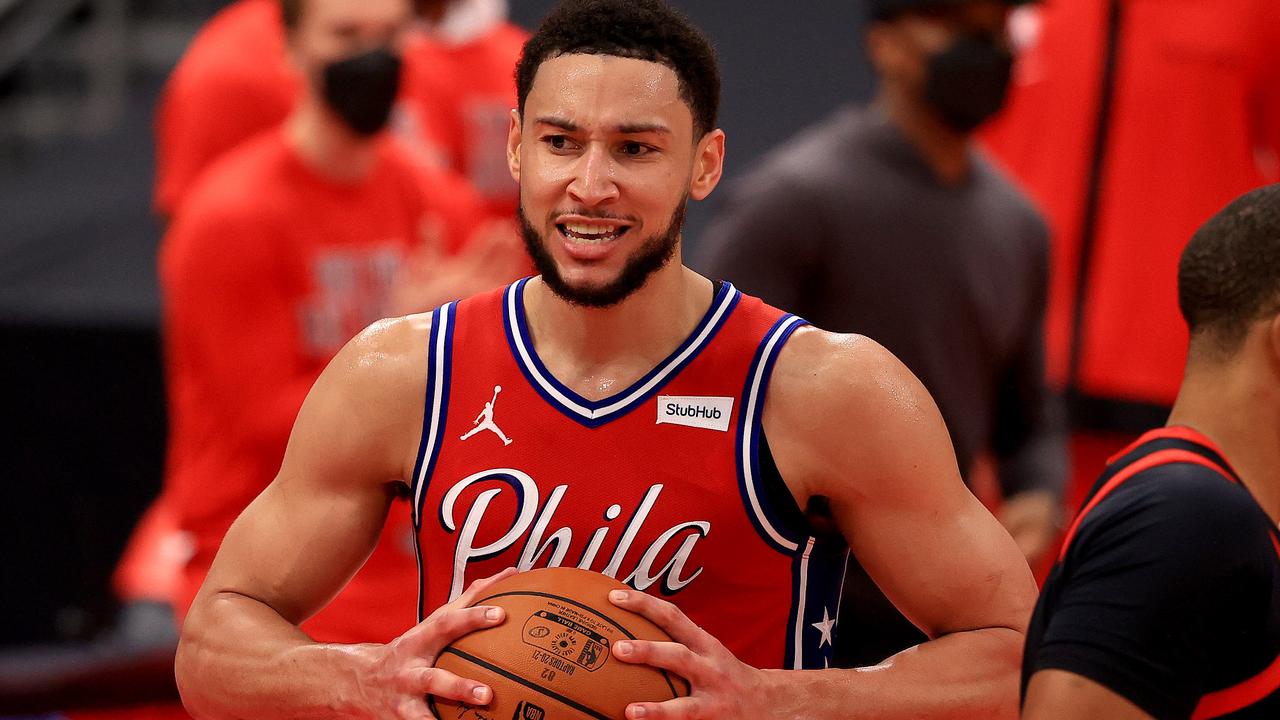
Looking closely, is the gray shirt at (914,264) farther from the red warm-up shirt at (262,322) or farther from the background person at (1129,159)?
the red warm-up shirt at (262,322)

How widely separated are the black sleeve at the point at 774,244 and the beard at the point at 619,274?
158 cm

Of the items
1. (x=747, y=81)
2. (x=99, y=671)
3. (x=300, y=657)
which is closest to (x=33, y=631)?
(x=99, y=671)

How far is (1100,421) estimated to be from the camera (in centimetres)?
640

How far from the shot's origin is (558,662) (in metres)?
2.79

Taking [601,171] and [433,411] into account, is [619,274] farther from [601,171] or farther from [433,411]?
[433,411]

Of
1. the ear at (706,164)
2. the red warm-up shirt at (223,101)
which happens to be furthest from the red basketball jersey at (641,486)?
the red warm-up shirt at (223,101)

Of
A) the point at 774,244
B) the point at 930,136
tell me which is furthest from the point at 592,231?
the point at 930,136

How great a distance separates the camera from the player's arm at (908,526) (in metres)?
3.04

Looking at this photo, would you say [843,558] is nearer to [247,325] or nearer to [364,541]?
[364,541]

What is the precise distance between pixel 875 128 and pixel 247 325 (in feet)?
6.05

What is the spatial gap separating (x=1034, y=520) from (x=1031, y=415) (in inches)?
12.4

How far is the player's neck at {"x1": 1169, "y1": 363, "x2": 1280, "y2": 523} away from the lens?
2816 millimetres

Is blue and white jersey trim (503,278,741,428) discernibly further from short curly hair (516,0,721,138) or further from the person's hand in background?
the person's hand in background

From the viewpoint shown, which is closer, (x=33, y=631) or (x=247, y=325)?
(x=247, y=325)
